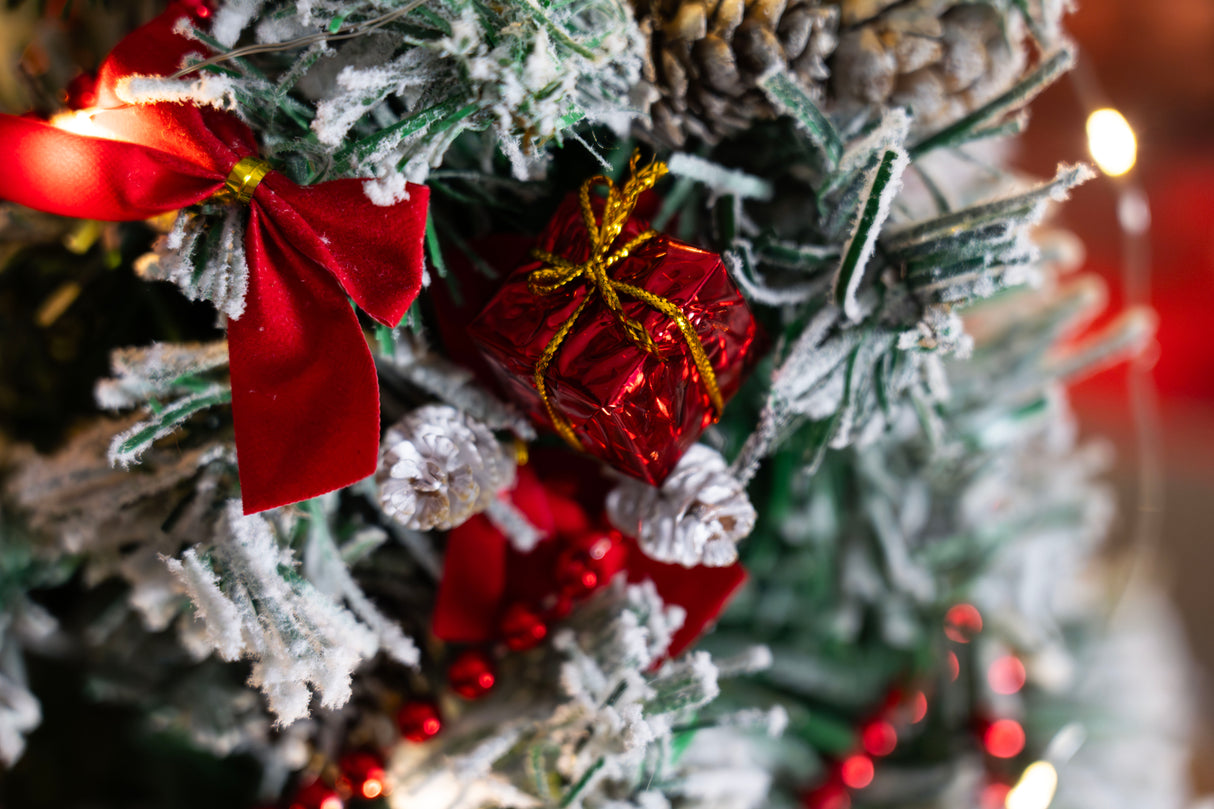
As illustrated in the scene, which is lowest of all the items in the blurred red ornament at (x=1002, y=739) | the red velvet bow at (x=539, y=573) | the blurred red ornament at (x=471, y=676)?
the blurred red ornament at (x=1002, y=739)

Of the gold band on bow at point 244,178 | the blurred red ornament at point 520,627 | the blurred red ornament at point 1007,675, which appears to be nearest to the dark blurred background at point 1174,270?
the blurred red ornament at point 1007,675

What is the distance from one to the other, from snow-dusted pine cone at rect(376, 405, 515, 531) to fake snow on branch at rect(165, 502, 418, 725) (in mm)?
59

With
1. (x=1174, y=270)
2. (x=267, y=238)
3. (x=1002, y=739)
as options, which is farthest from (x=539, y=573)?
(x=1174, y=270)

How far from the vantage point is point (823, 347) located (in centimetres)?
43

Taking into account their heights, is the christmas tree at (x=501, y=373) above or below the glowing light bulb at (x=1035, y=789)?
above

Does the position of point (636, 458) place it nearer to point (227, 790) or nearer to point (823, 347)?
point (823, 347)

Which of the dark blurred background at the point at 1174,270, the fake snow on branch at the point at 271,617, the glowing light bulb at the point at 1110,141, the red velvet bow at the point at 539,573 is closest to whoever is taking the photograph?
the fake snow on branch at the point at 271,617

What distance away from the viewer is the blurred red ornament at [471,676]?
19.3 inches

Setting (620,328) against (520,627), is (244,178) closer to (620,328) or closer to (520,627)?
(620,328)

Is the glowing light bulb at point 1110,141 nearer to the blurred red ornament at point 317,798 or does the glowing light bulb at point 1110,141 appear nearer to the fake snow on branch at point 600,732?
the fake snow on branch at point 600,732

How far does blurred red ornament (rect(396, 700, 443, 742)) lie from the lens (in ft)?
1.62

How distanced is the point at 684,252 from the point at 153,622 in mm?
368

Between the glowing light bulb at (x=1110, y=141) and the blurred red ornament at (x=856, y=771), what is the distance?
0.50 m

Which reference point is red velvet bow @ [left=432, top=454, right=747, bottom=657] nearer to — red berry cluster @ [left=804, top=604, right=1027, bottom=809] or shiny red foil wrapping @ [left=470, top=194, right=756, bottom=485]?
shiny red foil wrapping @ [left=470, top=194, right=756, bottom=485]
